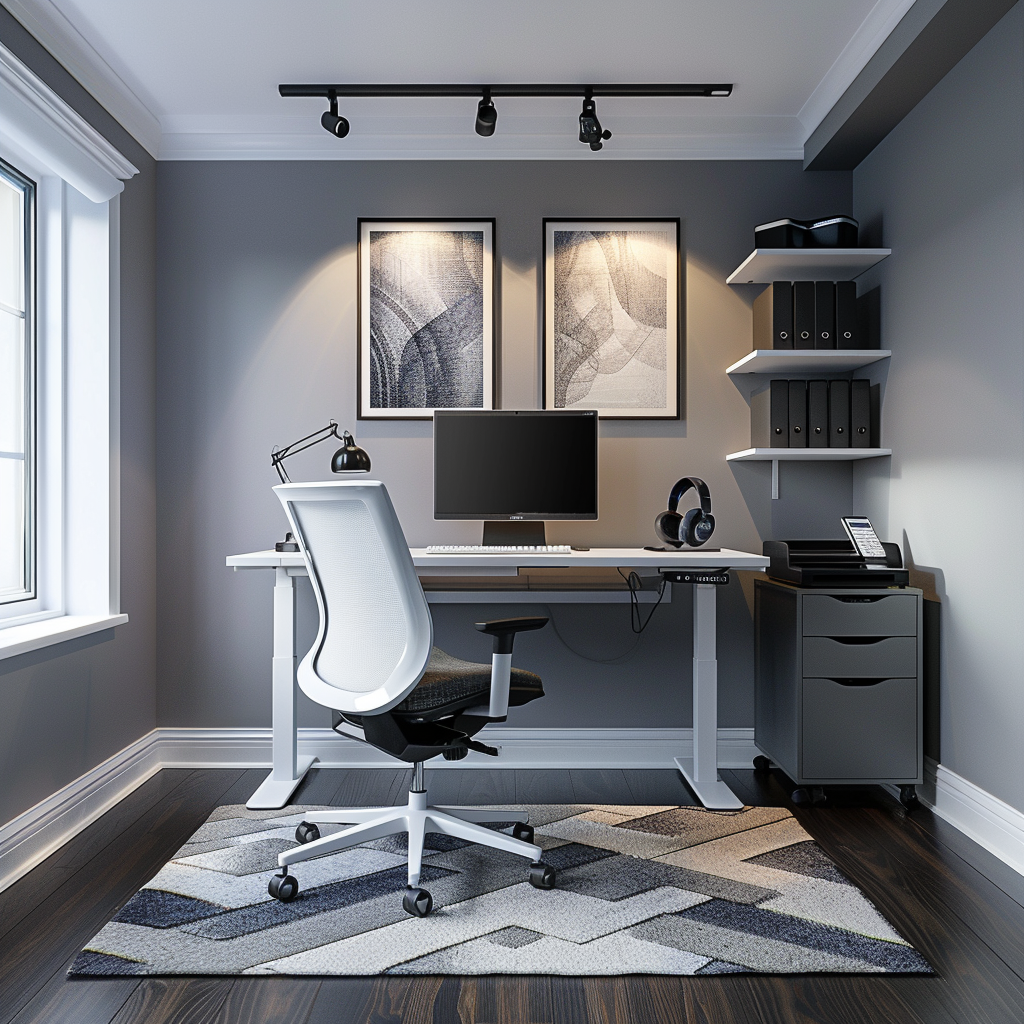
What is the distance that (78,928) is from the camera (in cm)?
179

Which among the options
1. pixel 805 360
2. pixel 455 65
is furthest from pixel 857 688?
pixel 455 65

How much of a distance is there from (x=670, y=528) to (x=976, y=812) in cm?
128

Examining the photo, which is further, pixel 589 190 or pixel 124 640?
pixel 589 190

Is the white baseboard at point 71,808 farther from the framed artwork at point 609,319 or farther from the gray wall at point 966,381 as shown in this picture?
the gray wall at point 966,381

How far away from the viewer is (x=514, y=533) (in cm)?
287

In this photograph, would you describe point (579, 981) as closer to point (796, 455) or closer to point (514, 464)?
point (514, 464)

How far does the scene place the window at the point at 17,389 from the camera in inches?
96.3

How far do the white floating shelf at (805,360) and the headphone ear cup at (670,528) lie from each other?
26.0 inches

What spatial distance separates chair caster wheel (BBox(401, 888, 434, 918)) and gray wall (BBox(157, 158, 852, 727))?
129 centimetres

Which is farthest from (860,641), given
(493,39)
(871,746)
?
(493,39)

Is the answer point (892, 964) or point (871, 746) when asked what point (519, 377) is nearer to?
point (871, 746)

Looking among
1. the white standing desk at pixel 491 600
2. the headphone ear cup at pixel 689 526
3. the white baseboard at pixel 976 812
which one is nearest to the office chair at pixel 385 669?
the white standing desk at pixel 491 600

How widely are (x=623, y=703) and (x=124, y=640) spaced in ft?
6.26

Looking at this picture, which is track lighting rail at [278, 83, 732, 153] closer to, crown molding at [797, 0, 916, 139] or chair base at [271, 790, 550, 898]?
crown molding at [797, 0, 916, 139]
